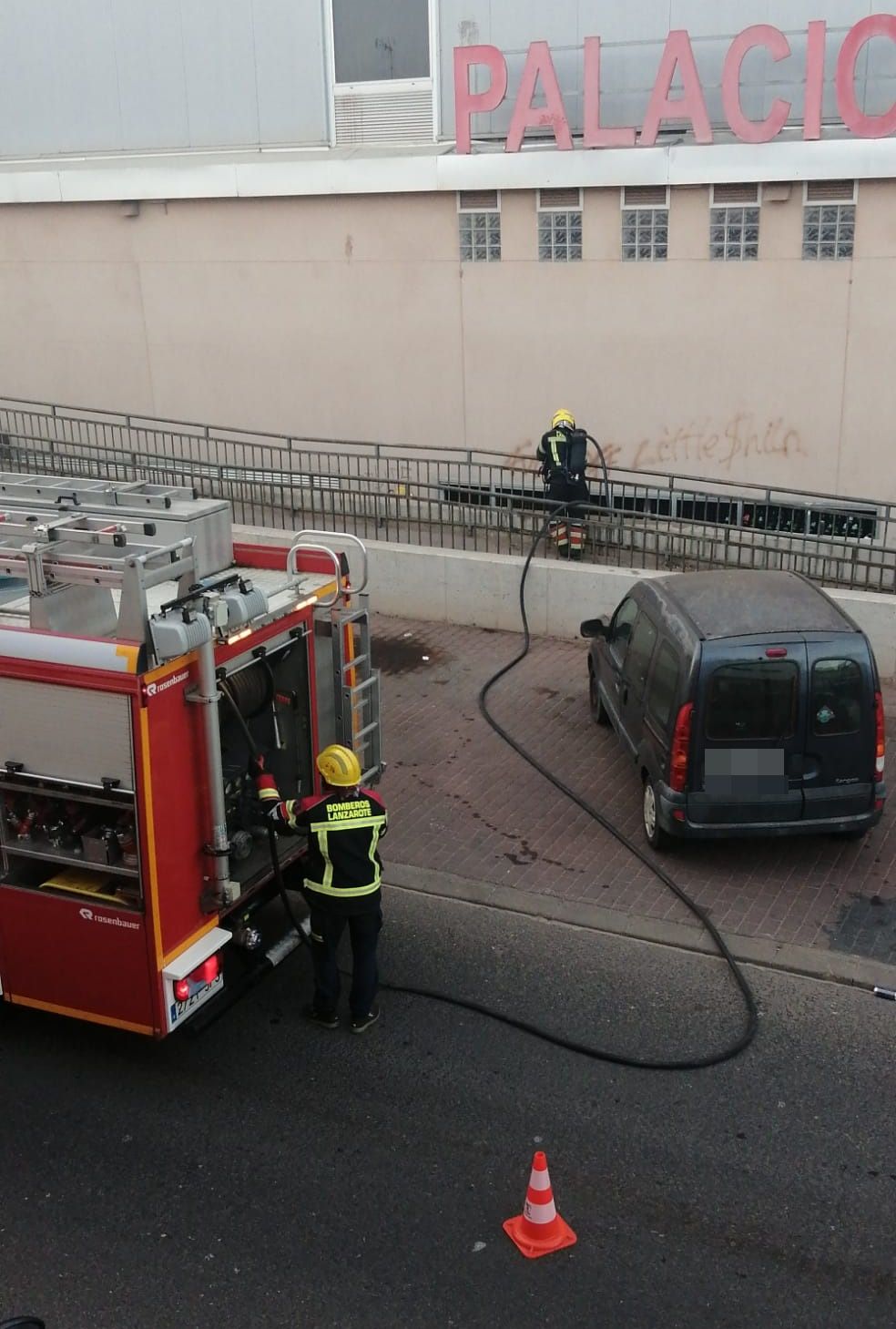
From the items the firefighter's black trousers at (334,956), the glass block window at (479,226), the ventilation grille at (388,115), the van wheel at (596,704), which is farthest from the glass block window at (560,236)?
the firefighter's black trousers at (334,956)

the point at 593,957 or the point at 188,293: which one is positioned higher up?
the point at 188,293

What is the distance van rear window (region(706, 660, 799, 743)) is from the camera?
7547mm

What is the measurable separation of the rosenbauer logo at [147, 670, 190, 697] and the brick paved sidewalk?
3161 mm

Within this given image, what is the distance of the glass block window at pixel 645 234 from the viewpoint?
1445cm

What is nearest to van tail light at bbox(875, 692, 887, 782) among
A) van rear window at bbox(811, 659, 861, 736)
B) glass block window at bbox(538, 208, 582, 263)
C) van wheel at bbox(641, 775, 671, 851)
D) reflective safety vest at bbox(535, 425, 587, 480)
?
van rear window at bbox(811, 659, 861, 736)

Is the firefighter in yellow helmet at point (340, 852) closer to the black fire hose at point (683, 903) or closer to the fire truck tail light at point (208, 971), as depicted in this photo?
the fire truck tail light at point (208, 971)

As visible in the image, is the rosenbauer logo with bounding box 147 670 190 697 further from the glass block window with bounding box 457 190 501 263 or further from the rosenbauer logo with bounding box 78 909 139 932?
the glass block window with bounding box 457 190 501 263

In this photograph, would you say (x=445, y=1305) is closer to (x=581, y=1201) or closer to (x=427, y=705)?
Result: (x=581, y=1201)

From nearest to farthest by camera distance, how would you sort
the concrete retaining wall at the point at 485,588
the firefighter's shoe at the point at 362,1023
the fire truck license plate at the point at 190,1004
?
the fire truck license plate at the point at 190,1004 < the firefighter's shoe at the point at 362,1023 < the concrete retaining wall at the point at 485,588

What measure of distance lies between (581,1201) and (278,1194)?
127 centimetres

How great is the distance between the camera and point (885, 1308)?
4.62 m

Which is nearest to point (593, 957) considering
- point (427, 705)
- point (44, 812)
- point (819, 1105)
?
point (819, 1105)

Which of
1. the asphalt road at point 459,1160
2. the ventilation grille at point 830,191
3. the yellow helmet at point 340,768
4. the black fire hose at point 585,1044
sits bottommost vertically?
the asphalt road at point 459,1160

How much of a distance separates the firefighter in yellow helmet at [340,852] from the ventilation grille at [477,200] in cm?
1080
